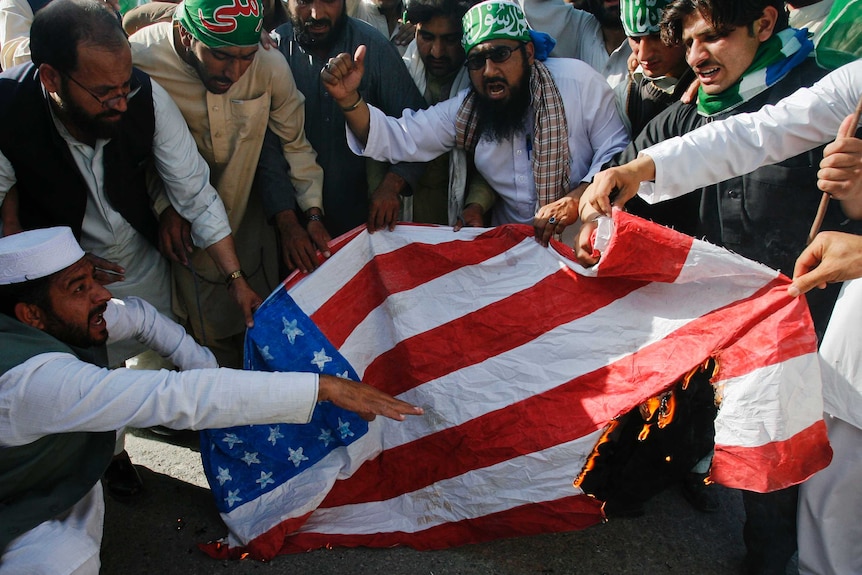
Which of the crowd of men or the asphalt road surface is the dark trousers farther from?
the asphalt road surface

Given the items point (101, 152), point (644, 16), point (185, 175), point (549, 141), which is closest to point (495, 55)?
point (549, 141)

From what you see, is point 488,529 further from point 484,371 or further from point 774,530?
point 774,530

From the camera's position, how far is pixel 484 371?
2.82 metres

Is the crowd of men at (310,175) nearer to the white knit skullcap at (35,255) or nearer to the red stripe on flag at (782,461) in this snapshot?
the white knit skullcap at (35,255)

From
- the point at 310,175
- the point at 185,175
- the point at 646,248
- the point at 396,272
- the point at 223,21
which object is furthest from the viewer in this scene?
the point at 310,175

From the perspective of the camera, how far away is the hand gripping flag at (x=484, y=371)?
7.79 feet

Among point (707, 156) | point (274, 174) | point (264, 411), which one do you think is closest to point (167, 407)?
point (264, 411)

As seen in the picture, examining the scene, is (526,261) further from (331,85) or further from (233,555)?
(233,555)

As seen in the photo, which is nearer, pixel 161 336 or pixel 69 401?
pixel 69 401

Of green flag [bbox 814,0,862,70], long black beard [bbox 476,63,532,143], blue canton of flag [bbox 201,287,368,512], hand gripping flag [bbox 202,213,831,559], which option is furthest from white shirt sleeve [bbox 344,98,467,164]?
green flag [bbox 814,0,862,70]

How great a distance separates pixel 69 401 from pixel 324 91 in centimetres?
209

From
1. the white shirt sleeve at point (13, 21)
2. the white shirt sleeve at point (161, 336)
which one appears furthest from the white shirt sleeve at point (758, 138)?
the white shirt sleeve at point (13, 21)

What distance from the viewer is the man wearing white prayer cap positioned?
2.22m

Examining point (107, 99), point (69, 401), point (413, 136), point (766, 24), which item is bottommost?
point (69, 401)
